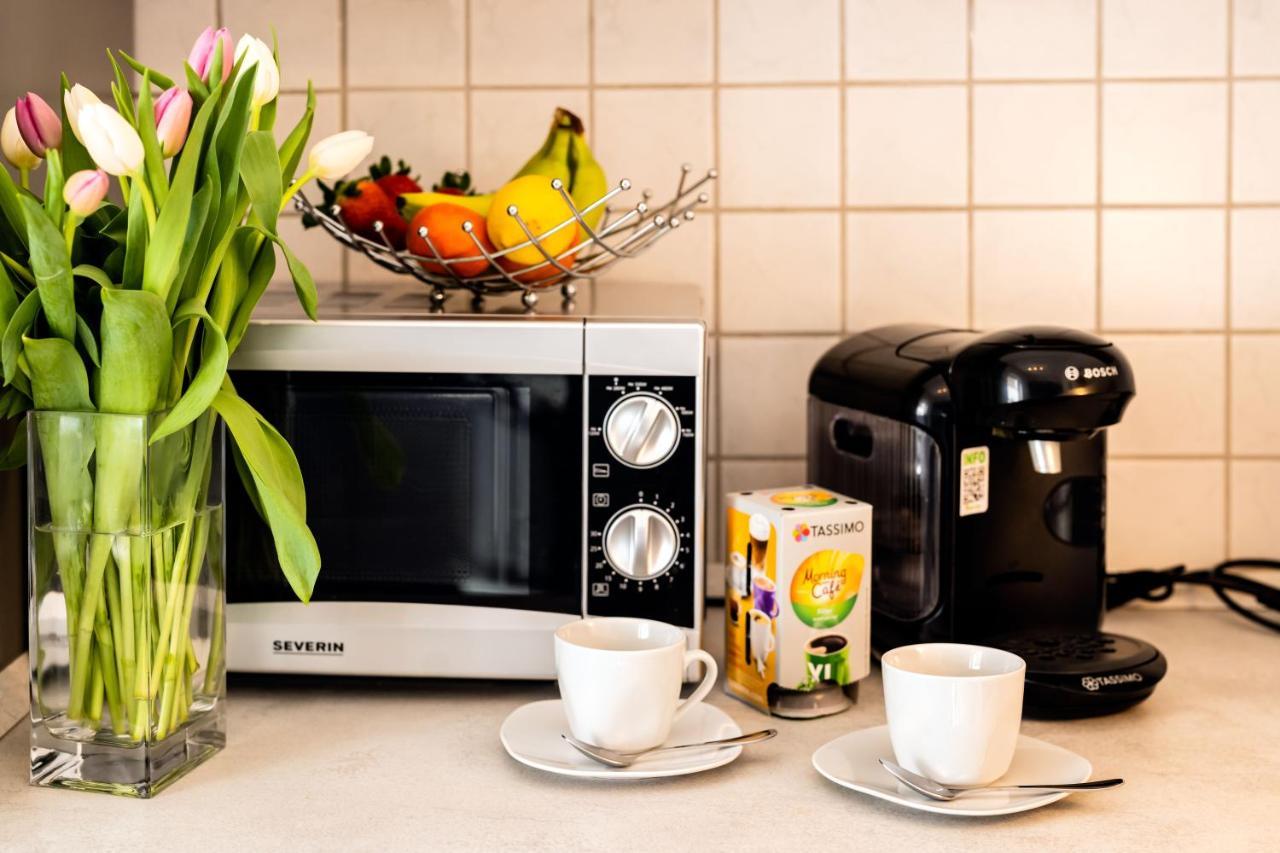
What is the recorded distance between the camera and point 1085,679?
0.90 meters

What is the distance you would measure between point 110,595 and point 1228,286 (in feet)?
3.34

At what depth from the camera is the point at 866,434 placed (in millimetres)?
1061

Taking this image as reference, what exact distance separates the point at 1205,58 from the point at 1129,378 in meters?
0.45

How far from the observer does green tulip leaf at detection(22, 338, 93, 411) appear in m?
0.75

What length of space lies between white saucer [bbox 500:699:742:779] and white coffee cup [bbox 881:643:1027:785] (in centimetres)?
11

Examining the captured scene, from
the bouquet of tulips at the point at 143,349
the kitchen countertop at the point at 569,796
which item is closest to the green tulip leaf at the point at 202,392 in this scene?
the bouquet of tulips at the point at 143,349

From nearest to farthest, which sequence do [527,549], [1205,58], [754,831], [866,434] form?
1. [754,831]
2. [527,549]
3. [866,434]
4. [1205,58]

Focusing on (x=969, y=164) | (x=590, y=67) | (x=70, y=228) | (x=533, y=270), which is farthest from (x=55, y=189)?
(x=969, y=164)

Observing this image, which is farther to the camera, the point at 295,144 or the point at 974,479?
the point at 974,479

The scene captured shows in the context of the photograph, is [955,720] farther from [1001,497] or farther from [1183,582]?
[1183,582]

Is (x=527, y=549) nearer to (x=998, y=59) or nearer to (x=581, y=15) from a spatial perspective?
(x=581, y=15)

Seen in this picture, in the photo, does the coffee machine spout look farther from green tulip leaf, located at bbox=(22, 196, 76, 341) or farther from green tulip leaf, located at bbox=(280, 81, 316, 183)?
green tulip leaf, located at bbox=(22, 196, 76, 341)

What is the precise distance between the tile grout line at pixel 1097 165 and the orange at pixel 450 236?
1.98 ft

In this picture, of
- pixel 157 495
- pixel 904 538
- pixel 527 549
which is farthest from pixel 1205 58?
pixel 157 495
